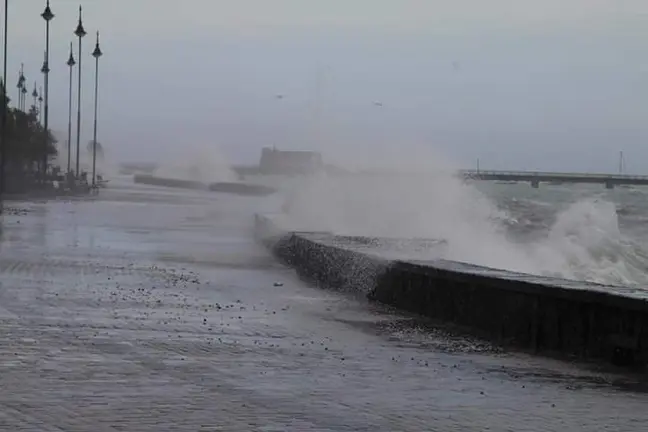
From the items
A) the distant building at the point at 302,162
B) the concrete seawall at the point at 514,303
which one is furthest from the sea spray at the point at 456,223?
the concrete seawall at the point at 514,303

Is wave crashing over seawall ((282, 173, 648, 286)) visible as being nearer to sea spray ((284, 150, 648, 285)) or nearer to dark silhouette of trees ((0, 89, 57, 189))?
sea spray ((284, 150, 648, 285))

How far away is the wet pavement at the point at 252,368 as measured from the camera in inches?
294

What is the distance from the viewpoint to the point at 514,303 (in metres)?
11.3

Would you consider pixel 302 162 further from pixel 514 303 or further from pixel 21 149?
pixel 514 303

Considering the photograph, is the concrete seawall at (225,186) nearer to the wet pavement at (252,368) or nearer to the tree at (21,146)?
the tree at (21,146)

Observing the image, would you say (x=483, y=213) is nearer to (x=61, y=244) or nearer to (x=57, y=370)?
(x=61, y=244)

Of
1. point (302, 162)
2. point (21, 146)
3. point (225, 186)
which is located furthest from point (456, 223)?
point (225, 186)

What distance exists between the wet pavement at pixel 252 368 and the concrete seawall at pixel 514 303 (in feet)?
1.28

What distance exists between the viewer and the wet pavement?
Result: 746 cm

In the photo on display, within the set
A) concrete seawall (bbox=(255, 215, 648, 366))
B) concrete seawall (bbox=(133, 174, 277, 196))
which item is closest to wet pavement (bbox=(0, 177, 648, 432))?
concrete seawall (bbox=(255, 215, 648, 366))

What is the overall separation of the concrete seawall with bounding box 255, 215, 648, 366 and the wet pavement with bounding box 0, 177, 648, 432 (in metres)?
0.39

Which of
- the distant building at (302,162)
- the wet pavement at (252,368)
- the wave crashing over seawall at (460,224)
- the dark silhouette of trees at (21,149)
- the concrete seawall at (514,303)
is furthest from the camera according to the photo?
the dark silhouette of trees at (21,149)

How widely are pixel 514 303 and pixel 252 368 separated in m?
3.18

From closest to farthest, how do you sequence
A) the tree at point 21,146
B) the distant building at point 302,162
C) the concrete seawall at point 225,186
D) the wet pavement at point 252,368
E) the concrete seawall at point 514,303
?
1. the wet pavement at point 252,368
2. the concrete seawall at point 514,303
3. the distant building at point 302,162
4. the tree at point 21,146
5. the concrete seawall at point 225,186
